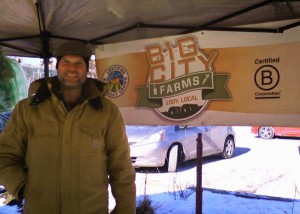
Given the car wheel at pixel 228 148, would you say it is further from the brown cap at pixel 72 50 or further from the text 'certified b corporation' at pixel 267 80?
the brown cap at pixel 72 50

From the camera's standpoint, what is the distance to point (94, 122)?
1875 mm

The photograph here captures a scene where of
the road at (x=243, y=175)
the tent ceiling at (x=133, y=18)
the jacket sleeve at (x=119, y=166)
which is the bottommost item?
the road at (x=243, y=175)

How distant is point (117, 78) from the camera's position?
12.0 feet

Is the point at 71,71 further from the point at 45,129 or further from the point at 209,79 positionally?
the point at 209,79

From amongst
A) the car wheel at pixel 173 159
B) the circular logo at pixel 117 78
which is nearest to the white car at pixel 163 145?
the car wheel at pixel 173 159

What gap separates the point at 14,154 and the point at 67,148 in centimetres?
33

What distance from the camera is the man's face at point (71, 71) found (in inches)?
75.8

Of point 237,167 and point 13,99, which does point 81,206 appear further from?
point 237,167

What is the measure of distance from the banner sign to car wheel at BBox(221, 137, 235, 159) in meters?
5.56

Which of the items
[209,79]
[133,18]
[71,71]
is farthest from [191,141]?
[71,71]

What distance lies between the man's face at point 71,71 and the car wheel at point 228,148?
7.10m

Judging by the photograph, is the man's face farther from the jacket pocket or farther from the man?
the jacket pocket

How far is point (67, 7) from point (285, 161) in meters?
7.11

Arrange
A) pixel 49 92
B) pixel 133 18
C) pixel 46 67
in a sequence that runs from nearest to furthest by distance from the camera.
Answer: pixel 49 92, pixel 133 18, pixel 46 67
